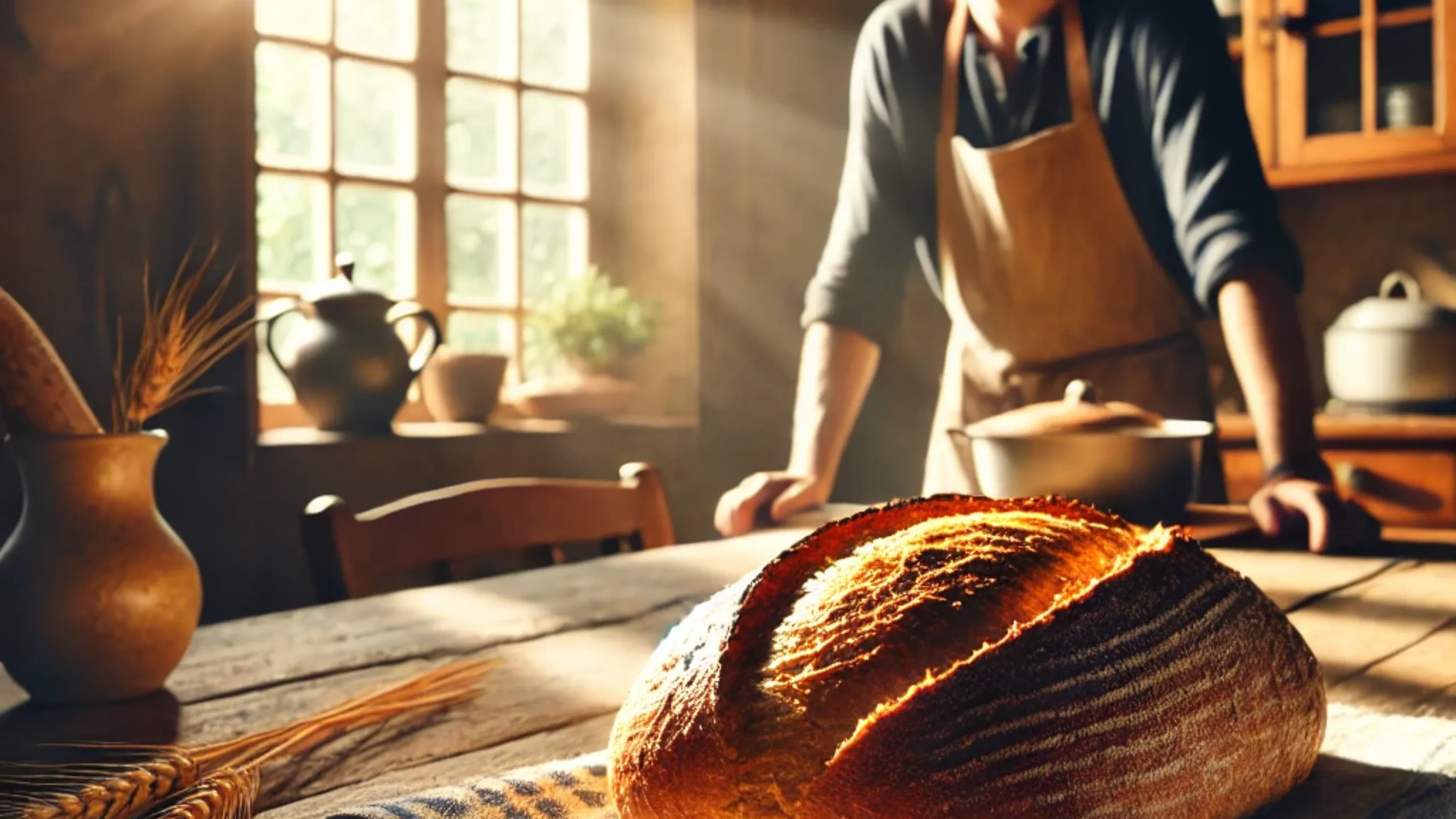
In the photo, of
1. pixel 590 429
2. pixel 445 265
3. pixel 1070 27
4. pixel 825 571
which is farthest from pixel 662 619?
pixel 445 265

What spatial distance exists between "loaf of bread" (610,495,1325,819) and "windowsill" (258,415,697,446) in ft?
6.62

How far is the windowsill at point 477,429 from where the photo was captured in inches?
94.1

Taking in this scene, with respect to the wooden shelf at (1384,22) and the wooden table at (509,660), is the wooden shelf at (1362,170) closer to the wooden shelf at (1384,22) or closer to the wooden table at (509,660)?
the wooden shelf at (1384,22)

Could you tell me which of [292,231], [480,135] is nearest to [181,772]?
[292,231]

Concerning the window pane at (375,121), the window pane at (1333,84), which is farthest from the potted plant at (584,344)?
the window pane at (1333,84)

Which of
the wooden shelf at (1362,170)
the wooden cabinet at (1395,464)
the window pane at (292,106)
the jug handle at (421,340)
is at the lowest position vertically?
the wooden cabinet at (1395,464)

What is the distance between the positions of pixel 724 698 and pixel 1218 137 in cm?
161

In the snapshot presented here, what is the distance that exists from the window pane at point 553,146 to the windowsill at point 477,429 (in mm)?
646

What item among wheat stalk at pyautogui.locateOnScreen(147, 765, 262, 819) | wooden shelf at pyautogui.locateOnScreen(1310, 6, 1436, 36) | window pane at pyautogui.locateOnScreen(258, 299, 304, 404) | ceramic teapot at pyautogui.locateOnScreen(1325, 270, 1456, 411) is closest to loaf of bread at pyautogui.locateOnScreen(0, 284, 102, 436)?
wheat stalk at pyautogui.locateOnScreen(147, 765, 262, 819)

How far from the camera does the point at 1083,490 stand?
3.47 ft

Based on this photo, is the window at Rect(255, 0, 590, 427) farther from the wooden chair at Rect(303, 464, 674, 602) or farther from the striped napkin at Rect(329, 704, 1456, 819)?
the striped napkin at Rect(329, 704, 1456, 819)

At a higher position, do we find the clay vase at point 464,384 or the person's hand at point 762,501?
the clay vase at point 464,384

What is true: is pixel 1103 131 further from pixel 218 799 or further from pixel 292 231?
pixel 218 799

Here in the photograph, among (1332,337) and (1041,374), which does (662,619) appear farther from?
(1332,337)
